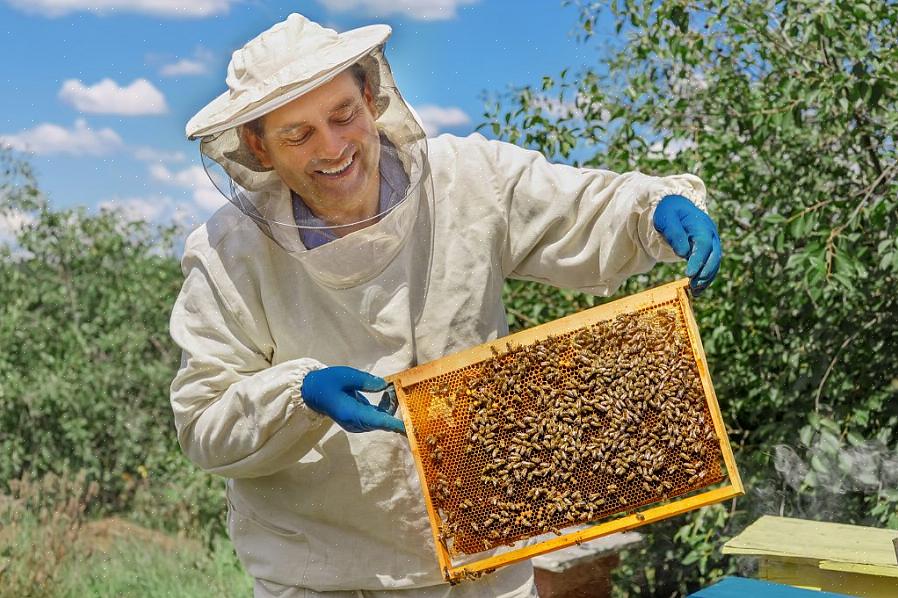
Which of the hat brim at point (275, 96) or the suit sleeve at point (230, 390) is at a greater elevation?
the hat brim at point (275, 96)

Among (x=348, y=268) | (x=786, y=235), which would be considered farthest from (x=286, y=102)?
(x=786, y=235)

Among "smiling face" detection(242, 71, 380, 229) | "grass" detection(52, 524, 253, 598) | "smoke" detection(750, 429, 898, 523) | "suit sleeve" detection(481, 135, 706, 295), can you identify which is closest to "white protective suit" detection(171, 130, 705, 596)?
"suit sleeve" detection(481, 135, 706, 295)

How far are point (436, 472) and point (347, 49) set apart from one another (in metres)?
1.10

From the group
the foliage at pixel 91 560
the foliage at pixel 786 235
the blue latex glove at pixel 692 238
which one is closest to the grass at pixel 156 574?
the foliage at pixel 91 560

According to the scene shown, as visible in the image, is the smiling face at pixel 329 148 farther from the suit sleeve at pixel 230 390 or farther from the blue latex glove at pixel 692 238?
the blue latex glove at pixel 692 238

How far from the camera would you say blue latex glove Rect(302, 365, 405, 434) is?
2537 millimetres

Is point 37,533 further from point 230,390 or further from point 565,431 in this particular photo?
point 565,431

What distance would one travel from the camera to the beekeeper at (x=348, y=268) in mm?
2777

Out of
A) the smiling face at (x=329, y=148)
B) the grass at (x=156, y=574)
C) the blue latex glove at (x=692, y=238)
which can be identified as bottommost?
the grass at (x=156, y=574)

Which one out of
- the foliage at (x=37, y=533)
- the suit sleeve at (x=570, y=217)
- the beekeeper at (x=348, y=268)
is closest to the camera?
the beekeeper at (x=348, y=268)

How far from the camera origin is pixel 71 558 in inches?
256

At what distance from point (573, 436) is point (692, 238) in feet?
1.92

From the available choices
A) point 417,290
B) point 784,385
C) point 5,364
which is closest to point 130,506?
point 5,364

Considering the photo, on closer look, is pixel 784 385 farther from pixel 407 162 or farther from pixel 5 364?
pixel 5 364
